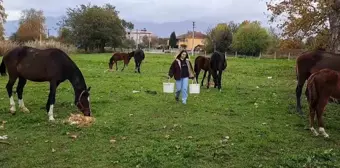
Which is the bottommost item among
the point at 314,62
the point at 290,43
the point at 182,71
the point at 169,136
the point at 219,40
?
the point at 169,136

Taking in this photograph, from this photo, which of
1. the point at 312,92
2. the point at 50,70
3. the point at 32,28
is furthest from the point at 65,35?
the point at 312,92

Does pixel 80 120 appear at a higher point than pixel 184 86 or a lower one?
lower

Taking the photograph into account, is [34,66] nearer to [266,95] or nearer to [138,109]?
[138,109]

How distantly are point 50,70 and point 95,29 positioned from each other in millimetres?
65124

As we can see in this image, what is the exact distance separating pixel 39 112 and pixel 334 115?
8644mm

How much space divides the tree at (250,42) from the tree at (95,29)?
23.9 m

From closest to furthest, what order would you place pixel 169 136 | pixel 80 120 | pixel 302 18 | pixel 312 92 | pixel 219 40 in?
pixel 169 136, pixel 312 92, pixel 80 120, pixel 302 18, pixel 219 40

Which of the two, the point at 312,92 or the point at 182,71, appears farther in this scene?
the point at 182,71

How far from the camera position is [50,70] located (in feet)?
34.0

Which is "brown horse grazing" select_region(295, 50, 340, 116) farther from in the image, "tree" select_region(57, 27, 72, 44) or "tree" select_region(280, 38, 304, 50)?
"tree" select_region(57, 27, 72, 44)

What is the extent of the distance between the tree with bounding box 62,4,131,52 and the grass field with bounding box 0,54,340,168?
6123 cm

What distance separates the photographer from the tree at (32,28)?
3430 inches

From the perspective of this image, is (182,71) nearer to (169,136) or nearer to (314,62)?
(314,62)

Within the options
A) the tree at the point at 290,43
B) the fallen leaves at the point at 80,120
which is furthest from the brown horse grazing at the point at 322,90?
the tree at the point at 290,43
